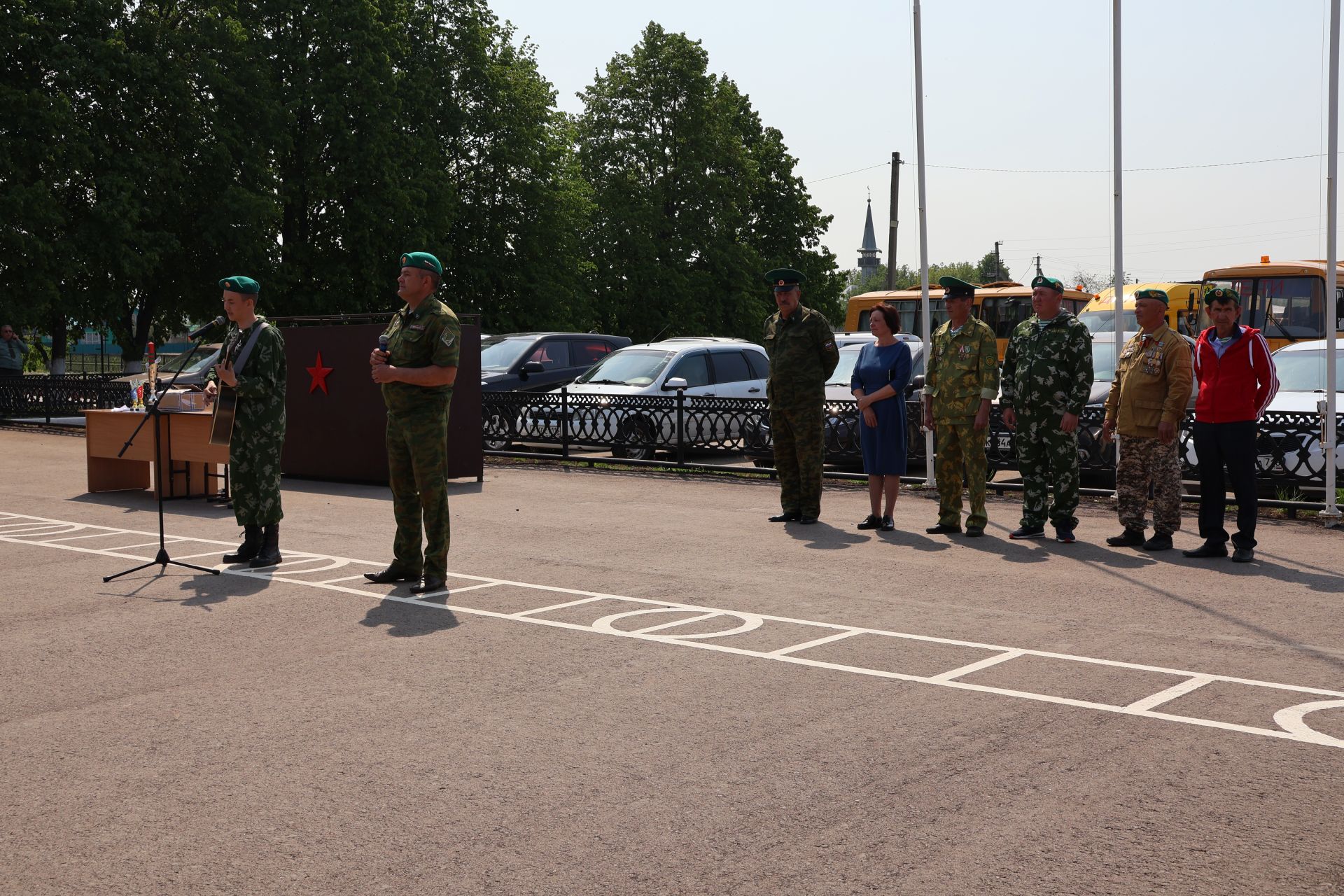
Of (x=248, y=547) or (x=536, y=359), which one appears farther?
(x=536, y=359)

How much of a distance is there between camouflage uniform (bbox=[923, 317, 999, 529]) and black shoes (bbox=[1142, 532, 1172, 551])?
1269 millimetres

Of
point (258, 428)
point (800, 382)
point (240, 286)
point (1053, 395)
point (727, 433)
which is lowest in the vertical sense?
point (727, 433)

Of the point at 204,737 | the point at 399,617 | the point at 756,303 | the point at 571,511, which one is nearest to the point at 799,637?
the point at 399,617

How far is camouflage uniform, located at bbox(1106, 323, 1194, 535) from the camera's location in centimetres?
1000

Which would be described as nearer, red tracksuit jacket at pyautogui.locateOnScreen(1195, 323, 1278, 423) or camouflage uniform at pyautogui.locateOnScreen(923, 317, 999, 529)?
red tracksuit jacket at pyautogui.locateOnScreen(1195, 323, 1278, 423)

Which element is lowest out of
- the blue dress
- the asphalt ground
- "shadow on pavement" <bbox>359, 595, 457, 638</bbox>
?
the asphalt ground

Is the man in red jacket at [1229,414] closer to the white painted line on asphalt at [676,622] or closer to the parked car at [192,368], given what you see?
the white painted line on asphalt at [676,622]

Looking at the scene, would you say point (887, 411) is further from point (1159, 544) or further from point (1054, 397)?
point (1159, 544)

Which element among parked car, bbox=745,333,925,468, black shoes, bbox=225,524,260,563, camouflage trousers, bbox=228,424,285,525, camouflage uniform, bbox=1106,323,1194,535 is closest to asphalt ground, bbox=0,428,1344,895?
black shoes, bbox=225,524,260,563

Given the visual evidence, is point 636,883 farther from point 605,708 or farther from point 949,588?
point 949,588

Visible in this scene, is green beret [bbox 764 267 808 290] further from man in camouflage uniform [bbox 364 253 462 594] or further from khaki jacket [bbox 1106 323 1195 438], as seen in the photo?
man in camouflage uniform [bbox 364 253 462 594]

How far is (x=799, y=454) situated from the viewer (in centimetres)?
1181

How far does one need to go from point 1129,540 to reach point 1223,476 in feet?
2.79

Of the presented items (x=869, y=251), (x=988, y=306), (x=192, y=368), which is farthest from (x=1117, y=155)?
(x=869, y=251)
